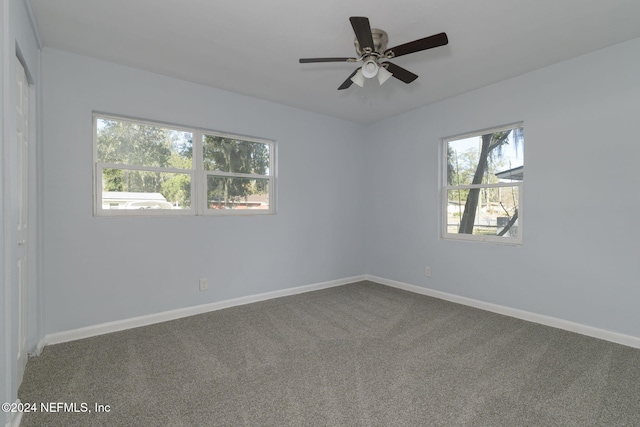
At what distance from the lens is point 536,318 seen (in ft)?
10.5

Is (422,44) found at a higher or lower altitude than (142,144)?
higher

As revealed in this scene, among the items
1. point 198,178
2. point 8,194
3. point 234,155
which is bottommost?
point 8,194

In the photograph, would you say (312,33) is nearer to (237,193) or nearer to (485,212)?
(237,193)

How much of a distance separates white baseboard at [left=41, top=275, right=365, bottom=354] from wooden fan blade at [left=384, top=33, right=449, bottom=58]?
3089 millimetres

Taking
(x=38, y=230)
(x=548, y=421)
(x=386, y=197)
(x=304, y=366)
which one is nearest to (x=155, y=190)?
(x=38, y=230)

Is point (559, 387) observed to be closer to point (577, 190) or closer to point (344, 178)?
point (577, 190)

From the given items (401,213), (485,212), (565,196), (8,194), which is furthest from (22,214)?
(565,196)

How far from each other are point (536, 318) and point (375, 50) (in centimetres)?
304

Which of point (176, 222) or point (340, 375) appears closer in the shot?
point (340, 375)

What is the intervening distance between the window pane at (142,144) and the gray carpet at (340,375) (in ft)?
5.56

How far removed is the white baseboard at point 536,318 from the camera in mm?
2702

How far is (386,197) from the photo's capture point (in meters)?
4.80

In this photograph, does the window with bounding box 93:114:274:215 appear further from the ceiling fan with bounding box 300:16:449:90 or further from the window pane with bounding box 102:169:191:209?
the ceiling fan with bounding box 300:16:449:90

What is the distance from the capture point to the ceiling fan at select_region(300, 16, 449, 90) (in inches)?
76.6
